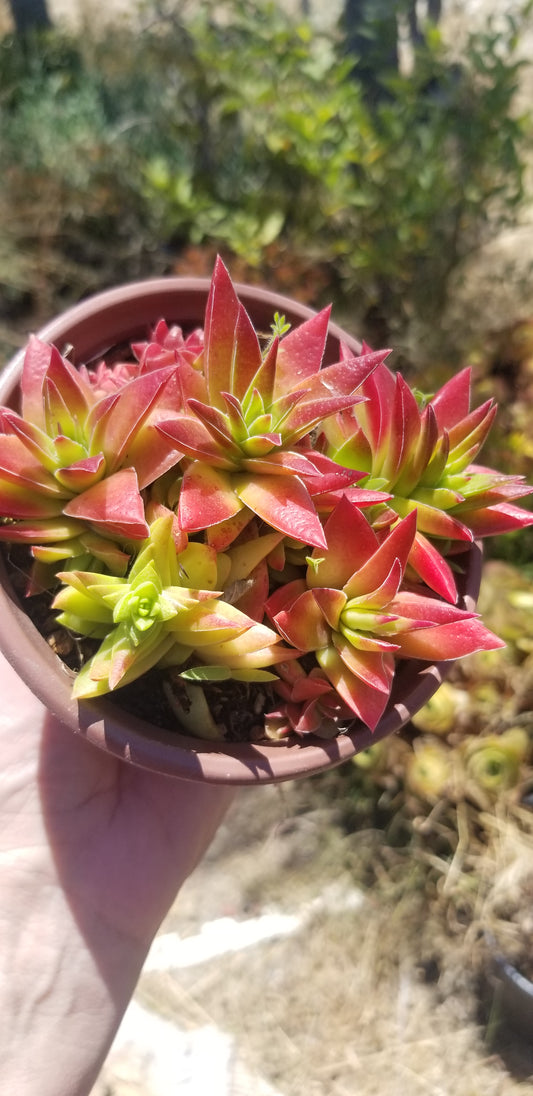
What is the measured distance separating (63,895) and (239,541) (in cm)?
75

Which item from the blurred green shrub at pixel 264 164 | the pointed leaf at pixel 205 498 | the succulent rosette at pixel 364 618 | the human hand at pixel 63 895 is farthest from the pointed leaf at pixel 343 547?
the blurred green shrub at pixel 264 164

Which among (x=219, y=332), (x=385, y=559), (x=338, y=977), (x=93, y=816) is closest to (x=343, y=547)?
(x=385, y=559)

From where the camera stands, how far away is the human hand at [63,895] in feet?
3.85

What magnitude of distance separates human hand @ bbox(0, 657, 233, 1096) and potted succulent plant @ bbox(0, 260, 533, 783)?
38 cm

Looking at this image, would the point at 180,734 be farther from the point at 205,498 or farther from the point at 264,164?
the point at 264,164

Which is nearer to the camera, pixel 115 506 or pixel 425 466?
pixel 115 506

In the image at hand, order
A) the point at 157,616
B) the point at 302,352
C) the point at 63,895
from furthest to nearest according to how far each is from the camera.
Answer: the point at 63,895
the point at 302,352
the point at 157,616

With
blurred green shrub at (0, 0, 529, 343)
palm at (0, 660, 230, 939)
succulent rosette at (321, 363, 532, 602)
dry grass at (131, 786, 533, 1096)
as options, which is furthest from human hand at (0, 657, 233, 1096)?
blurred green shrub at (0, 0, 529, 343)

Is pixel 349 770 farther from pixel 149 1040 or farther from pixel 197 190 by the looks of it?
pixel 197 190

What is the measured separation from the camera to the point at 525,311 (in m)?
2.29

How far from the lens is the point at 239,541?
0.86 m

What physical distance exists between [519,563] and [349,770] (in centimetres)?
79

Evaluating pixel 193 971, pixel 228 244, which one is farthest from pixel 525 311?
pixel 193 971

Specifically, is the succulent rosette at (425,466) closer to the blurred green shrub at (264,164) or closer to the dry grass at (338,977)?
the blurred green shrub at (264,164)
